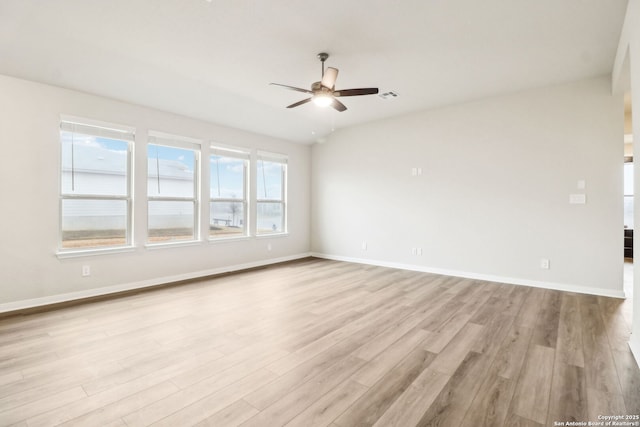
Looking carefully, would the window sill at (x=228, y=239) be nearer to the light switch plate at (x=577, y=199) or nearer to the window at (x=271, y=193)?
the window at (x=271, y=193)

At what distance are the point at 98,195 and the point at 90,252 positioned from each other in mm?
787

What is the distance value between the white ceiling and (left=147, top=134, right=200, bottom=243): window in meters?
0.66

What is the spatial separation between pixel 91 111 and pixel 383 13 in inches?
154

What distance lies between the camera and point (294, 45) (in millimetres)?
3250

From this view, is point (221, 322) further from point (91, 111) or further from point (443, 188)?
point (443, 188)

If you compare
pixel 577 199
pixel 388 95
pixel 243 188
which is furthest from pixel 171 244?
pixel 577 199

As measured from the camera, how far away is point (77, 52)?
10.8 ft

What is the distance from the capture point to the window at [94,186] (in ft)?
12.7

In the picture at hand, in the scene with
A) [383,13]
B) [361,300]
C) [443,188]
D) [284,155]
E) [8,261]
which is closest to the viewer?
[383,13]

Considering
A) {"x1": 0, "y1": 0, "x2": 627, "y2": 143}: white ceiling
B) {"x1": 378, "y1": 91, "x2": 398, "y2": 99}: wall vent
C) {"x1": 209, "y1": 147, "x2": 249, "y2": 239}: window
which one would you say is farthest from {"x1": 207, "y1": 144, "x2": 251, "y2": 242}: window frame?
{"x1": 378, "y1": 91, "x2": 398, "y2": 99}: wall vent

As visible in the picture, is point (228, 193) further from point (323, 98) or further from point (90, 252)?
point (323, 98)

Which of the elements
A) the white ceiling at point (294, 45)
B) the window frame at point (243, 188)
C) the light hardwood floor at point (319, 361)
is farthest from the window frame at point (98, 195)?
the window frame at point (243, 188)

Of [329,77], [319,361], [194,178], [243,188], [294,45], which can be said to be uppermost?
[294,45]

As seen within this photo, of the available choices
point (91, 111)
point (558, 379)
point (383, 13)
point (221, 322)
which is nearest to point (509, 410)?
point (558, 379)
